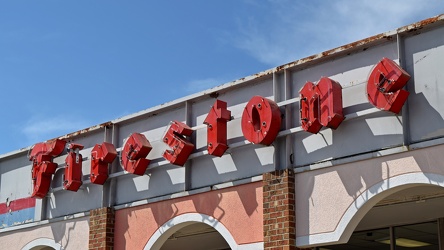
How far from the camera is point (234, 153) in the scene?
620 inches

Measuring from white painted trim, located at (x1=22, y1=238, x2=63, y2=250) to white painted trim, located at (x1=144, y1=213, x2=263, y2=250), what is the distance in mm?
3080

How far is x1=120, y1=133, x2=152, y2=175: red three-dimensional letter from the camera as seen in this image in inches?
671

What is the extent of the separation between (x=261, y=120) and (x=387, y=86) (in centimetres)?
268

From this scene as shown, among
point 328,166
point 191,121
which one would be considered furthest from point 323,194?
point 191,121

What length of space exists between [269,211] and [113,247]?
467cm

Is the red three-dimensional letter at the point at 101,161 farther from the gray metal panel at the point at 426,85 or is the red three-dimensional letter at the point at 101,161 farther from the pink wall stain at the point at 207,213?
the gray metal panel at the point at 426,85

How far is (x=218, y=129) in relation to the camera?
51.2 ft

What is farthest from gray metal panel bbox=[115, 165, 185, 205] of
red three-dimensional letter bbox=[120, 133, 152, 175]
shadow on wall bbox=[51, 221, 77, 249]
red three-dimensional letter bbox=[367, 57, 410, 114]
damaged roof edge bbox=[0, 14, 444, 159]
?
red three-dimensional letter bbox=[367, 57, 410, 114]

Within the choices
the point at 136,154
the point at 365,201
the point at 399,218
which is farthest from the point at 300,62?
the point at 136,154

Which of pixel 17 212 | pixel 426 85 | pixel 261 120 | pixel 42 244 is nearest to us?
pixel 426 85

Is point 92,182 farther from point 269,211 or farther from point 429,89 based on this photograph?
point 429,89

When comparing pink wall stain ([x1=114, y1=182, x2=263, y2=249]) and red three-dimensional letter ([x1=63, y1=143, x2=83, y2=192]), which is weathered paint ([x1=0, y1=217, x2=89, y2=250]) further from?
pink wall stain ([x1=114, y1=182, x2=263, y2=249])

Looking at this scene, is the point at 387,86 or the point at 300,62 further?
the point at 300,62

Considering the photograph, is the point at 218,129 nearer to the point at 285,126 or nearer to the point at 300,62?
the point at 285,126
